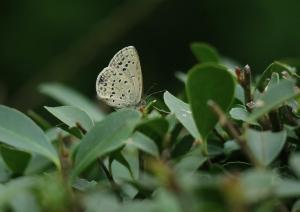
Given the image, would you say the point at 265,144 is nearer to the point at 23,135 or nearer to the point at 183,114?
the point at 183,114

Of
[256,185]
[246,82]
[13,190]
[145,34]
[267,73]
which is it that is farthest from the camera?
[145,34]

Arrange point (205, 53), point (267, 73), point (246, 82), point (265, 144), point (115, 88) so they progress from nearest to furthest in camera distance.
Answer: point (265, 144), point (246, 82), point (267, 73), point (205, 53), point (115, 88)

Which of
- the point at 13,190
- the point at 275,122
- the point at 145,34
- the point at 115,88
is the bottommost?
the point at 145,34

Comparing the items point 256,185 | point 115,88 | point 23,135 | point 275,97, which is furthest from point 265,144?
point 115,88

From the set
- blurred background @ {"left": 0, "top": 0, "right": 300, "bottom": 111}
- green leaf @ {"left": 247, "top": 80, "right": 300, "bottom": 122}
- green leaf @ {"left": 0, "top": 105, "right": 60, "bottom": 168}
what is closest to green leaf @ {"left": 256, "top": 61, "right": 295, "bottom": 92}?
green leaf @ {"left": 247, "top": 80, "right": 300, "bottom": 122}

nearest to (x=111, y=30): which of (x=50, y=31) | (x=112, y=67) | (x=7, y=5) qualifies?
(x=50, y=31)

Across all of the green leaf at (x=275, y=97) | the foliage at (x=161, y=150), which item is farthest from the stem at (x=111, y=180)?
the green leaf at (x=275, y=97)

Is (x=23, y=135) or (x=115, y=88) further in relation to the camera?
(x=115, y=88)

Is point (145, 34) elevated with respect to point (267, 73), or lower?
lower
